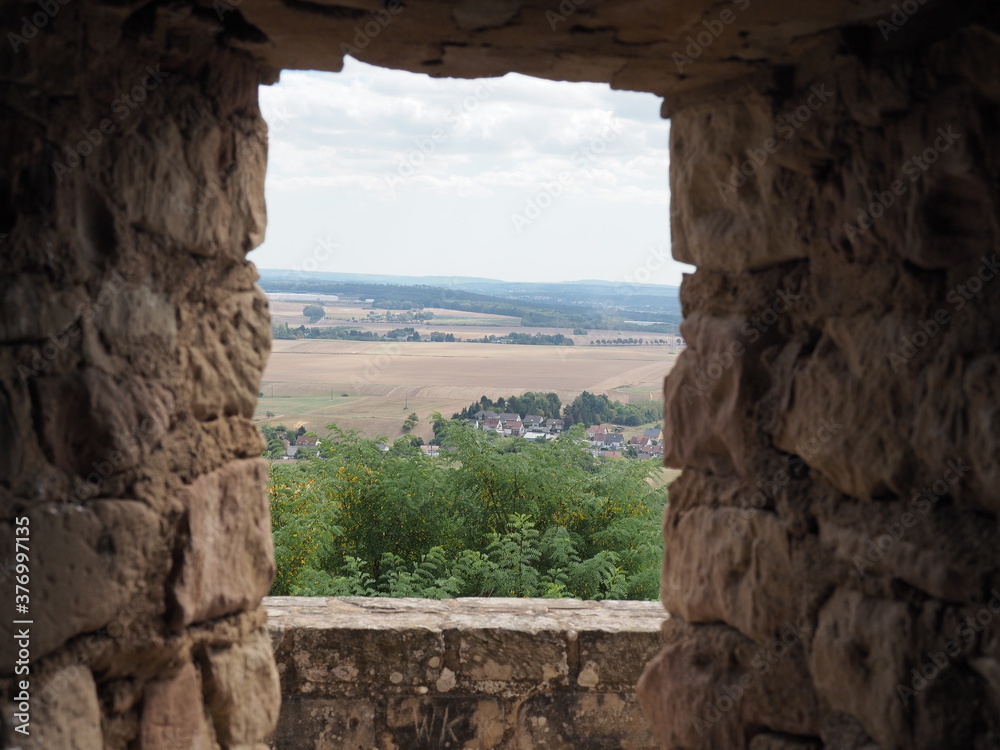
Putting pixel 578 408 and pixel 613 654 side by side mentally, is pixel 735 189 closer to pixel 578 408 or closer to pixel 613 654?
pixel 613 654

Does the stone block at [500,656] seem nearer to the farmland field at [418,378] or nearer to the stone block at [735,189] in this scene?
the stone block at [735,189]

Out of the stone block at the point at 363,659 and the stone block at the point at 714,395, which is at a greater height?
the stone block at the point at 714,395

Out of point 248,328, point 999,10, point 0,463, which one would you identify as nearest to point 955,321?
point 999,10

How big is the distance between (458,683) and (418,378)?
403cm

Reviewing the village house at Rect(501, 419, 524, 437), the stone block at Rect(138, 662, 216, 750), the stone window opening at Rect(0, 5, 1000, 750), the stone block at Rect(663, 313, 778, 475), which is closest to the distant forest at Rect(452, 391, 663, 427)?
the village house at Rect(501, 419, 524, 437)

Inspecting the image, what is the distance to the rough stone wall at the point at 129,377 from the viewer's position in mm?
1627

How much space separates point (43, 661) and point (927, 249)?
1.67 metres

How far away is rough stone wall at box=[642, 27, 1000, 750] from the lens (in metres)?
1.58

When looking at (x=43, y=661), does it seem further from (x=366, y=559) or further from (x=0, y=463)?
(x=366, y=559)

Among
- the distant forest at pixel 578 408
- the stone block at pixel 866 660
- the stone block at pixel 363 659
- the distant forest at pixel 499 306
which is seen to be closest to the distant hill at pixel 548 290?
the distant forest at pixel 499 306

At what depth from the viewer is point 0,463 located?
5.24 ft

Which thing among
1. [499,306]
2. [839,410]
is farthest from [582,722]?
[499,306]

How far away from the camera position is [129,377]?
1772 millimetres

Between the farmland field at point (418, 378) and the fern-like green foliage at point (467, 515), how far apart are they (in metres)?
0.60
